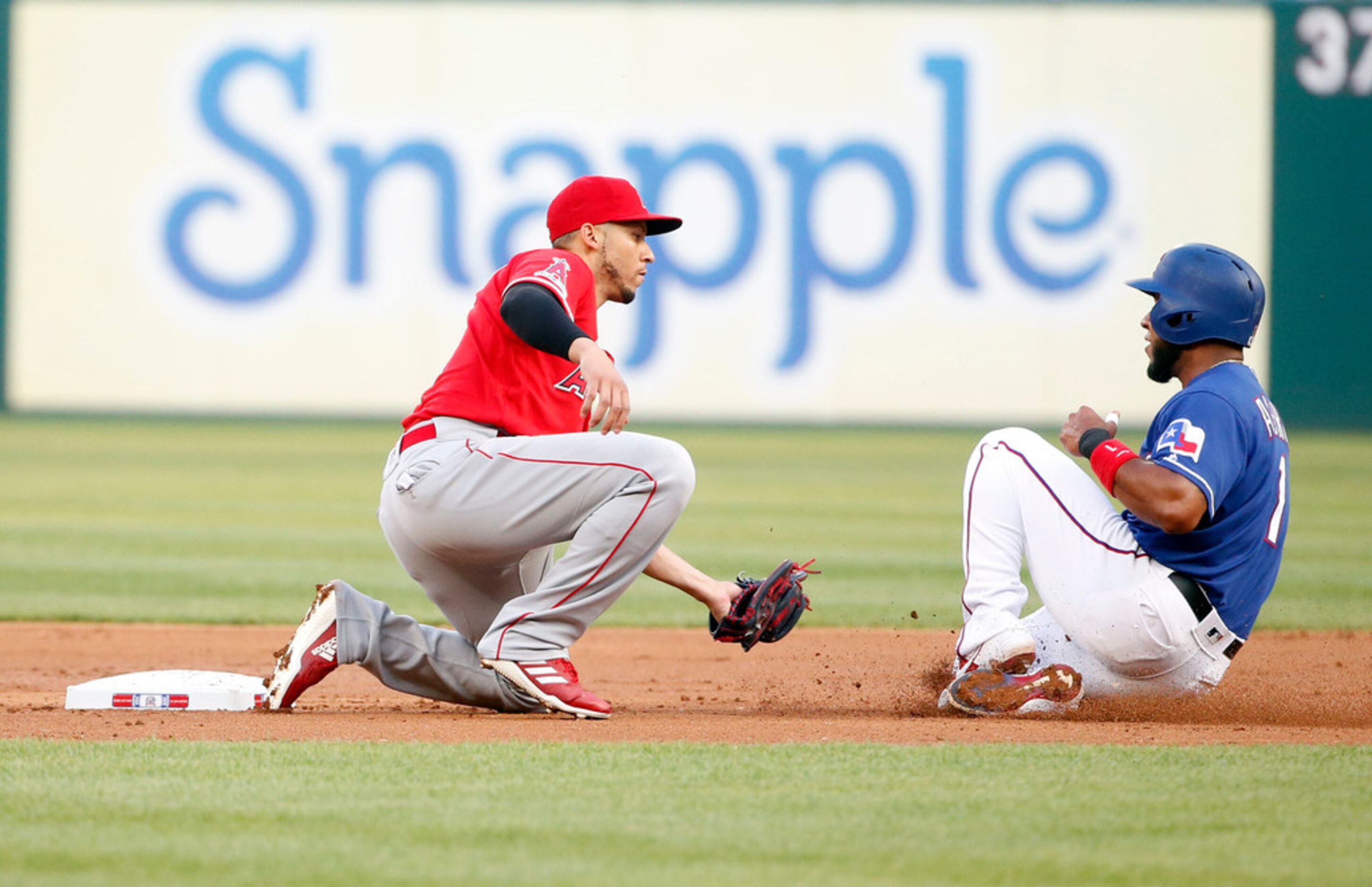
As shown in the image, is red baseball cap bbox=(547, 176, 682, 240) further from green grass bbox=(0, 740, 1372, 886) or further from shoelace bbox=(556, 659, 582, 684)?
green grass bbox=(0, 740, 1372, 886)

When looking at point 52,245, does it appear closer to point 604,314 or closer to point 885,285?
point 604,314

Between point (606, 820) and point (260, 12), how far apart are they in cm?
1844

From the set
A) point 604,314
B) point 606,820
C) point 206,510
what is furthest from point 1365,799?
point 604,314

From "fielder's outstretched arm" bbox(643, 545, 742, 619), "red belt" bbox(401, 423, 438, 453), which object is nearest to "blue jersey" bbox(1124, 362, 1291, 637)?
"fielder's outstretched arm" bbox(643, 545, 742, 619)

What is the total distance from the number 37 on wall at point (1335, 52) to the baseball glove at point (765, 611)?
1772 cm

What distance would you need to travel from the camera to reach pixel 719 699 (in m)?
5.38

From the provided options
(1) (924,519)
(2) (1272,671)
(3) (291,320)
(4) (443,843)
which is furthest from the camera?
(3) (291,320)

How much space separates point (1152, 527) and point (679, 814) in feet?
5.40

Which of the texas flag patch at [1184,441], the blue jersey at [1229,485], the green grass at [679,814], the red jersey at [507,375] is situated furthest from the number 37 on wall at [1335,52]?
the green grass at [679,814]

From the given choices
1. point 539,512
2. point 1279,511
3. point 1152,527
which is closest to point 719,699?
point 539,512

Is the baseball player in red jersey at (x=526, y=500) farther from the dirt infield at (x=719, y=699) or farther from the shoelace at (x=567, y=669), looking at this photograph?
the dirt infield at (x=719, y=699)

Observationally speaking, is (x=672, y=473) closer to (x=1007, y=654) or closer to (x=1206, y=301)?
(x=1007, y=654)

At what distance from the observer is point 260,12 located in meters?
20.2

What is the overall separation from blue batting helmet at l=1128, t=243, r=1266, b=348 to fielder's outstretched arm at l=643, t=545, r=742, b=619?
1.26 metres
